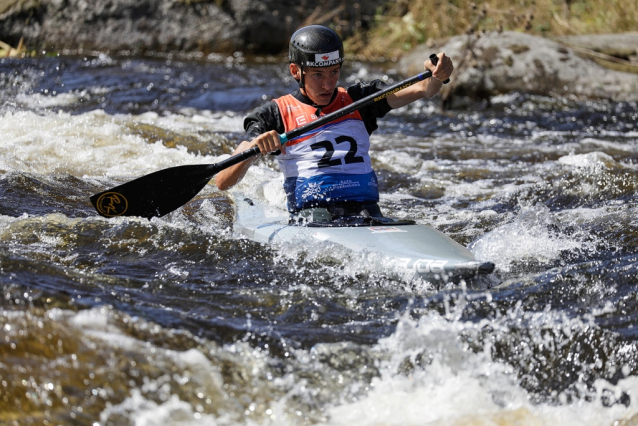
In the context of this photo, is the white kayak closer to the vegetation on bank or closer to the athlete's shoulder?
the athlete's shoulder

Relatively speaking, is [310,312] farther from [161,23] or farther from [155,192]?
[161,23]

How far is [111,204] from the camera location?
13.7 ft

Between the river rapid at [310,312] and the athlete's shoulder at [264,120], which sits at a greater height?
the athlete's shoulder at [264,120]

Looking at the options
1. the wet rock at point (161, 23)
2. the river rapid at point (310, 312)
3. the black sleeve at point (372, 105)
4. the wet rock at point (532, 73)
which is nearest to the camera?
the river rapid at point (310, 312)

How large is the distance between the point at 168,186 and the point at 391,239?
149 centimetres

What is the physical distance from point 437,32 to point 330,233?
9.58 metres

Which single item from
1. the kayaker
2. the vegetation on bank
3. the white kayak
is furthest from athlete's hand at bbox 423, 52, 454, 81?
the vegetation on bank

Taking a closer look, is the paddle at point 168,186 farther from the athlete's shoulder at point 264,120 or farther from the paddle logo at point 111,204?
the athlete's shoulder at point 264,120

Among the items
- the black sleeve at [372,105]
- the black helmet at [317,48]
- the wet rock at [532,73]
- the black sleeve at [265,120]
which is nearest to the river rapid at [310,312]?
the black sleeve at [265,120]

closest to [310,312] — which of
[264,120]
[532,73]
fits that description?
[264,120]

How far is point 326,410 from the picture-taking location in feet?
8.34

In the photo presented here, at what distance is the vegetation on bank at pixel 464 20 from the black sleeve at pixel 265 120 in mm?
7703

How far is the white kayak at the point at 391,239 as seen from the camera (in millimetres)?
3377

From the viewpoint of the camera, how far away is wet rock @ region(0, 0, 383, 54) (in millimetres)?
12297
